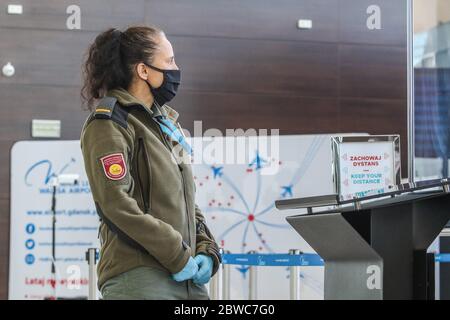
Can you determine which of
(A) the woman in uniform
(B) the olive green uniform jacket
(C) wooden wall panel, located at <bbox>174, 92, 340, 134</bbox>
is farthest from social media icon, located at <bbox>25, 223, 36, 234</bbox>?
(B) the olive green uniform jacket

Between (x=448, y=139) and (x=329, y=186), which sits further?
(x=329, y=186)

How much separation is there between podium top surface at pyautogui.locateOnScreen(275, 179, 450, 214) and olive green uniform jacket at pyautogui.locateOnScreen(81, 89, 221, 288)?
1.29 ft

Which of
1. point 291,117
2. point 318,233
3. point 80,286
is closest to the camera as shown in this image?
point 318,233

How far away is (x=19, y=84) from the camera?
19.9ft

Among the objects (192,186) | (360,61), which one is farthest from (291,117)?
(192,186)

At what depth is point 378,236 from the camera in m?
1.84

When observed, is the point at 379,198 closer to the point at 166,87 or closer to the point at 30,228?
the point at 166,87

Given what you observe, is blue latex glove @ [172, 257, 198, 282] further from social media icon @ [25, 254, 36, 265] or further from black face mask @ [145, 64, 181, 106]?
social media icon @ [25, 254, 36, 265]

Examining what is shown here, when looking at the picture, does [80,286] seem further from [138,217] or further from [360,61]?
[138,217]

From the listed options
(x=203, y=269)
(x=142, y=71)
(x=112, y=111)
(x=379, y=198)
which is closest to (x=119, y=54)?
(x=142, y=71)

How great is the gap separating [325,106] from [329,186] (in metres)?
0.68

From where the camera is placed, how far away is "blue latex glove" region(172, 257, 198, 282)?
2.11 m

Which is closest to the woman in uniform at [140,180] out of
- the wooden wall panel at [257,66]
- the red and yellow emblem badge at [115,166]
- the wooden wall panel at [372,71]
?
the red and yellow emblem badge at [115,166]

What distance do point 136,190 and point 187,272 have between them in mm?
260
